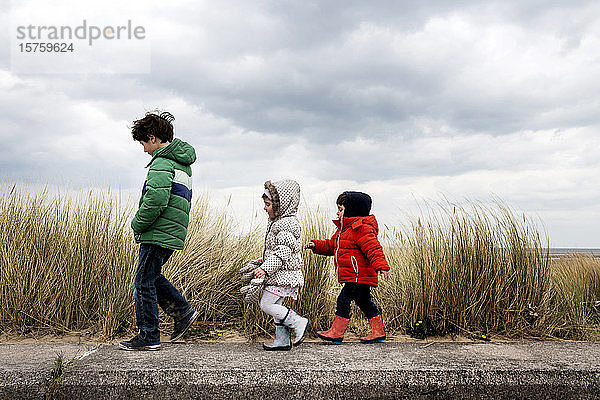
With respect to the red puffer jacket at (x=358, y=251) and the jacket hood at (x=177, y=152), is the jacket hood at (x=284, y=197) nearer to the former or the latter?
the red puffer jacket at (x=358, y=251)

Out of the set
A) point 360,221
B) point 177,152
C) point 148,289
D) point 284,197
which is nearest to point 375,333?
point 360,221

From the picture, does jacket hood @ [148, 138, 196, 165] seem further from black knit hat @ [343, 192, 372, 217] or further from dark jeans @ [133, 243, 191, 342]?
black knit hat @ [343, 192, 372, 217]

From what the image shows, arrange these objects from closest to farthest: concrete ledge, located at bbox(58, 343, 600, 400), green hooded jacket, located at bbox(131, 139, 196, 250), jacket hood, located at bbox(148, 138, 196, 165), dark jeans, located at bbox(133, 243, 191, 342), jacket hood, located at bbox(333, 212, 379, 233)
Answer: concrete ledge, located at bbox(58, 343, 600, 400) < green hooded jacket, located at bbox(131, 139, 196, 250) < dark jeans, located at bbox(133, 243, 191, 342) < jacket hood, located at bbox(148, 138, 196, 165) < jacket hood, located at bbox(333, 212, 379, 233)

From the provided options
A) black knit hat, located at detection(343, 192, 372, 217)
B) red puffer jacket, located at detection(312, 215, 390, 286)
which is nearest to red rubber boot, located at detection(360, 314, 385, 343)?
red puffer jacket, located at detection(312, 215, 390, 286)

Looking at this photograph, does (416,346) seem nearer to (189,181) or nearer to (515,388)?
(515,388)

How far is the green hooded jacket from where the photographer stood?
13.0 ft

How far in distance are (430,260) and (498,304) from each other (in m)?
0.73

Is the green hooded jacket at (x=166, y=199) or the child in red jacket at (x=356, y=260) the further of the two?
the child in red jacket at (x=356, y=260)

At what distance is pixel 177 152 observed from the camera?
4.21m

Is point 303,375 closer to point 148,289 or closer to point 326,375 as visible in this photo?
point 326,375

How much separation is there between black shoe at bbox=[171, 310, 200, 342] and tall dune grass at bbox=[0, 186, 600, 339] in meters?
0.50

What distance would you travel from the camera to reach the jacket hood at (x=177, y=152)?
4.20m

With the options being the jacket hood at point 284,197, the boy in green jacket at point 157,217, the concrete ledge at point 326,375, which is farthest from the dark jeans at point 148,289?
the jacket hood at point 284,197

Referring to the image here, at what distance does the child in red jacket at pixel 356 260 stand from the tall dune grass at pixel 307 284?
0.42 meters
